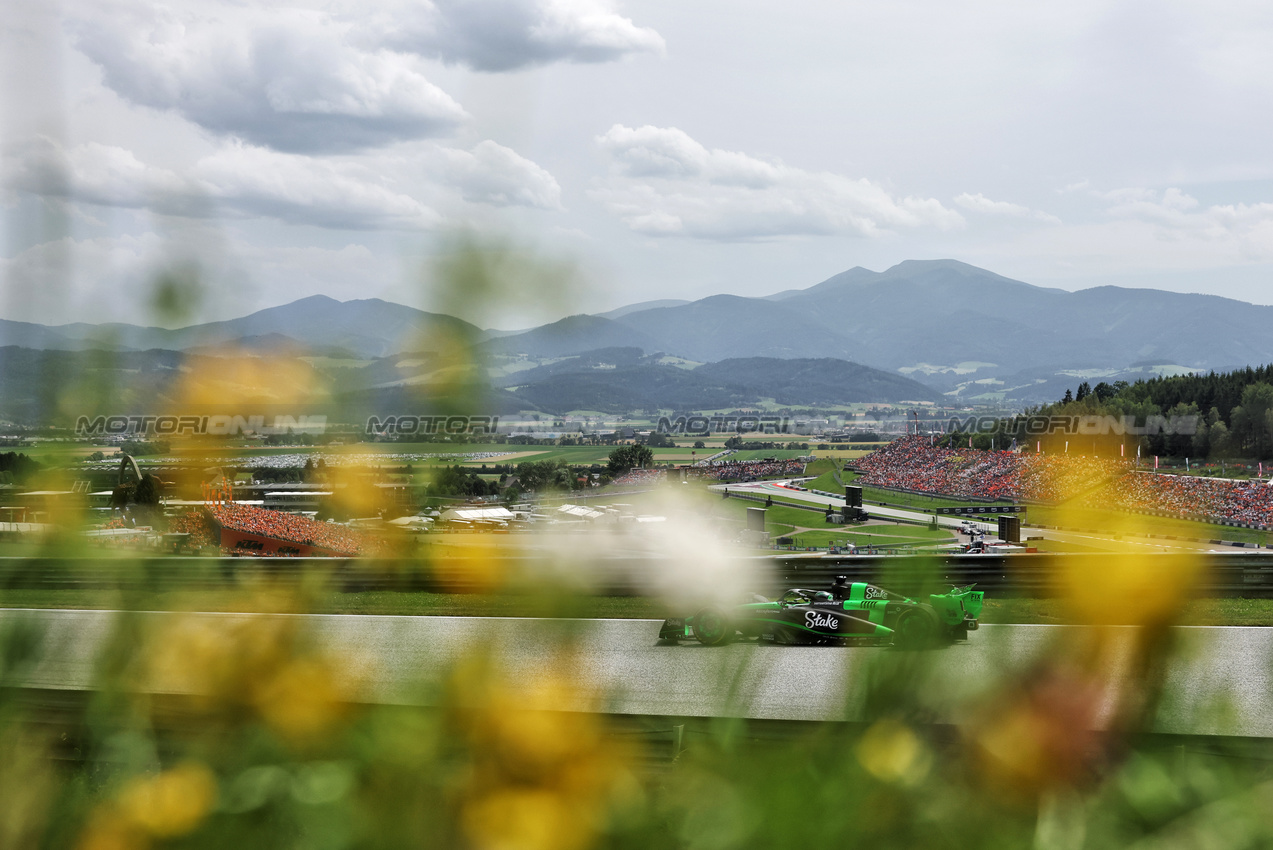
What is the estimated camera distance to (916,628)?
1.14 meters

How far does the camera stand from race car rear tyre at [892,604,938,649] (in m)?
1.12

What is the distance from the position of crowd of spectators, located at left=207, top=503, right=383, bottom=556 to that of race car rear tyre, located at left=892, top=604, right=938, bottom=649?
2.44 ft

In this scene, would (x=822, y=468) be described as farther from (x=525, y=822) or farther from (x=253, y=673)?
(x=525, y=822)

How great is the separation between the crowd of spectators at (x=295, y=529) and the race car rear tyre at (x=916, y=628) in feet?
2.44

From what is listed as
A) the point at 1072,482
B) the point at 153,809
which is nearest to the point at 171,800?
the point at 153,809

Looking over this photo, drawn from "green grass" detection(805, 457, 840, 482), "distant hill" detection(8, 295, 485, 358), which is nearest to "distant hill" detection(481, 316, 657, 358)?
"distant hill" detection(8, 295, 485, 358)

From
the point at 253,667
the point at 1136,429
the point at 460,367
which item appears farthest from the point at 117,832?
the point at 1136,429

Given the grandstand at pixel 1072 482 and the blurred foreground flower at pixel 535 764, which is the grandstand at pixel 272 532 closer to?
the blurred foreground flower at pixel 535 764

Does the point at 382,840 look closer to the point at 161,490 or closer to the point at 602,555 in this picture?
the point at 602,555

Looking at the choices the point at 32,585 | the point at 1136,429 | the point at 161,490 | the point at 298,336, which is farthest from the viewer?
the point at 1136,429

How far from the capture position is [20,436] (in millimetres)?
1126

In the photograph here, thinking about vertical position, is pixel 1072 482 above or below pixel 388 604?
above

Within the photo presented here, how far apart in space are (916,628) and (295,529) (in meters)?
0.96

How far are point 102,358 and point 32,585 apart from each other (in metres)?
0.50
